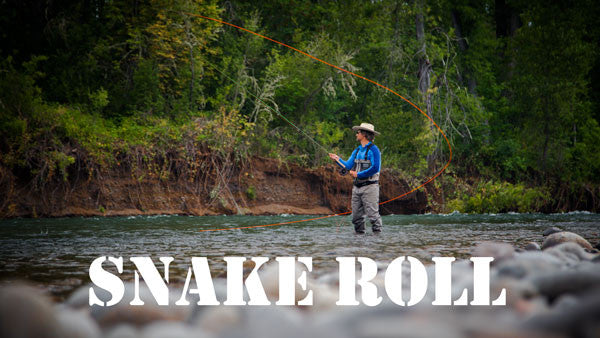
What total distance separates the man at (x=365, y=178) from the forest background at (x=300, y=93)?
639 cm

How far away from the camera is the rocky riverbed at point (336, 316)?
1.94 m

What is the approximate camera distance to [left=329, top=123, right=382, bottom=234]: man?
25.2ft

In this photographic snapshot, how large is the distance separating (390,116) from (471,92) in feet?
15.9

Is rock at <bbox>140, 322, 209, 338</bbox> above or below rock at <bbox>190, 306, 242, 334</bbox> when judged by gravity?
above

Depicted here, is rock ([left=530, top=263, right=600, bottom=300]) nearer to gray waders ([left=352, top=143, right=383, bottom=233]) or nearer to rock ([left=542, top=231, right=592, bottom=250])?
rock ([left=542, top=231, right=592, bottom=250])

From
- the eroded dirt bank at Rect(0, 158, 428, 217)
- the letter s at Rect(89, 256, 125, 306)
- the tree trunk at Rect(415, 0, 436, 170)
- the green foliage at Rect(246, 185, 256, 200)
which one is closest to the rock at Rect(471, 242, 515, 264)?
the letter s at Rect(89, 256, 125, 306)

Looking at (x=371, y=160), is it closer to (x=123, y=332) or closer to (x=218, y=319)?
(x=218, y=319)

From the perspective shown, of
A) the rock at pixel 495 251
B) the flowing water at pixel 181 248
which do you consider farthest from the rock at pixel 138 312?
the rock at pixel 495 251

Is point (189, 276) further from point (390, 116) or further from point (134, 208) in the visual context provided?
point (390, 116)

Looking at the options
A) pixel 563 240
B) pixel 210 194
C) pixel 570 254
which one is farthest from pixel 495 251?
pixel 210 194

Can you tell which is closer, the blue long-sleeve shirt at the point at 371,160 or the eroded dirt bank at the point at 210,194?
the blue long-sleeve shirt at the point at 371,160

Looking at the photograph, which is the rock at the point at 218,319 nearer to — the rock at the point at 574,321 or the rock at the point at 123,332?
the rock at the point at 123,332

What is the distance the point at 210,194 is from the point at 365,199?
25.1 feet

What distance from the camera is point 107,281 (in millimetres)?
3592
